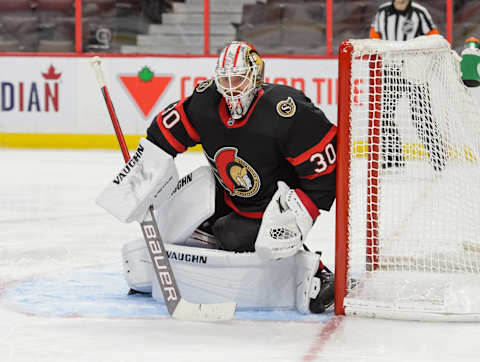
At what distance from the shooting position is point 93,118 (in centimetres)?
786

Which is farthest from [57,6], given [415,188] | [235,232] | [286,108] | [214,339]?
[214,339]

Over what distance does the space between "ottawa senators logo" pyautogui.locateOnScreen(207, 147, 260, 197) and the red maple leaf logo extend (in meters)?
5.24

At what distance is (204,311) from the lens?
2.34 m

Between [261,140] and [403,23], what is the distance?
4.44 m

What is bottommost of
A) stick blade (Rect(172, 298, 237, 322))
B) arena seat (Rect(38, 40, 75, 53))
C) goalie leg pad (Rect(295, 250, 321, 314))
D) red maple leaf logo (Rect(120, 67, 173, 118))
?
stick blade (Rect(172, 298, 237, 322))

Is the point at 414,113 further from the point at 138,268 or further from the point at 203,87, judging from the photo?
the point at 138,268

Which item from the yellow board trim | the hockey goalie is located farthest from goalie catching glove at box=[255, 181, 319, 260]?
the yellow board trim

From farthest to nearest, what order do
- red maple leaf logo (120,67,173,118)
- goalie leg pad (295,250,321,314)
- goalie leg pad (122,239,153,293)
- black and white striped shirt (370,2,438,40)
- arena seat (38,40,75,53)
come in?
arena seat (38,40,75,53) < red maple leaf logo (120,67,173,118) < black and white striped shirt (370,2,438,40) < goalie leg pad (122,239,153,293) < goalie leg pad (295,250,321,314)

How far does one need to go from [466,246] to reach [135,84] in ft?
16.9

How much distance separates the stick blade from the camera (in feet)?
7.61

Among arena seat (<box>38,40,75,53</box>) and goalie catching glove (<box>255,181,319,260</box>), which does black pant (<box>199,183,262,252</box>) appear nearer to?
goalie catching glove (<box>255,181,319,260</box>)

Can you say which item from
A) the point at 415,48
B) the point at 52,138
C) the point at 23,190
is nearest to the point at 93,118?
the point at 52,138

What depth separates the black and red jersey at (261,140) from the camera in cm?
234

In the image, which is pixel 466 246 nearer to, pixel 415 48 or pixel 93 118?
pixel 415 48
